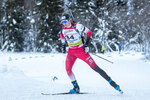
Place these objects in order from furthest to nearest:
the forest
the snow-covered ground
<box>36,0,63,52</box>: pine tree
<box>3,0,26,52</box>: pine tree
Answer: <box>3,0,26,52</box>: pine tree < the forest < <box>36,0,63,52</box>: pine tree < the snow-covered ground

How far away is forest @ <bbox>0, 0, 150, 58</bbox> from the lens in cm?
2569

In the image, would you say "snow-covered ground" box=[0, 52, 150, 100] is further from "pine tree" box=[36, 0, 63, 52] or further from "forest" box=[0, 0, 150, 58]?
"forest" box=[0, 0, 150, 58]

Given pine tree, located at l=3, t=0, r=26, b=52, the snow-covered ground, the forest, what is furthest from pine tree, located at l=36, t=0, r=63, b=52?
the snow-covered ground

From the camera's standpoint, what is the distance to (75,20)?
25.7 metres

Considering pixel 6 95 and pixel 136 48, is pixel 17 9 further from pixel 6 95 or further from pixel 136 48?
pixel 6 95

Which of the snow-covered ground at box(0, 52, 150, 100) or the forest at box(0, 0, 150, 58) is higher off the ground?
the forest at box(0, 0, 150, 58)

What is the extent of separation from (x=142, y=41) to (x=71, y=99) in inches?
1204

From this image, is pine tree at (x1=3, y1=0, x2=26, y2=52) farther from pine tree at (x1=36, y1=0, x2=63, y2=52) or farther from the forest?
pine tree at (x1=36, y1=0, x2=63, y2=52)

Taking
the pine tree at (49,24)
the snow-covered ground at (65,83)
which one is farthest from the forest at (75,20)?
the snow-covered ground at (65,83)

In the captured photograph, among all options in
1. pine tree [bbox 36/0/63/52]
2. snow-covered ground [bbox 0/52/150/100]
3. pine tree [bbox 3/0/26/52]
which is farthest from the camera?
pine tree [bbox 3/0/26/52]

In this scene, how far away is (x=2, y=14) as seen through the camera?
98.1 ft

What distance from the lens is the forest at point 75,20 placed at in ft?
84.3

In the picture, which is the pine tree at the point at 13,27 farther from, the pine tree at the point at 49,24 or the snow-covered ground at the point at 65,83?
the snow-covered ground at the point at 65,83

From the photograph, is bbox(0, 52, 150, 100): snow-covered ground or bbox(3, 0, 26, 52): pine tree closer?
bbox(0, 52, 150, 100): snow-covered ground
